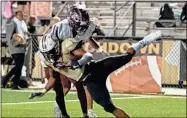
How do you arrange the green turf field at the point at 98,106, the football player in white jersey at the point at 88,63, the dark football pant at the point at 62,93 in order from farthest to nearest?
1. the green turf field at the point at 98,106
2. the dark football pant at the point at 62,93
3. the football player in white jersey at the point at 88,63

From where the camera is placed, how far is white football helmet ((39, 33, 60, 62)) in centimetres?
801

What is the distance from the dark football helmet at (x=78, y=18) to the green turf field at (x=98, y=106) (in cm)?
337

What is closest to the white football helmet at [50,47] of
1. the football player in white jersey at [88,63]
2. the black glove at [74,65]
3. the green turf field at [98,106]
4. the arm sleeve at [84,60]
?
the football player in white jersey at [88,63]

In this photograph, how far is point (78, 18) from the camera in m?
7.74

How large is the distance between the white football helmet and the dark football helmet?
30cm

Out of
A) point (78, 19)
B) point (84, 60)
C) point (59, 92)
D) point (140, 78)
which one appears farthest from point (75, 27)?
point (140, 78)

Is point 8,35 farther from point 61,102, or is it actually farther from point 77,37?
point 77,37

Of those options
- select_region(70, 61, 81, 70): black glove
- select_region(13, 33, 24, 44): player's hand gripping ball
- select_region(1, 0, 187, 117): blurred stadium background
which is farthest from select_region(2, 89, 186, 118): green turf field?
select_region(70, 61, 81, 70): black glove

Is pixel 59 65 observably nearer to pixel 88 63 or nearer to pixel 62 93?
pixel 88 63

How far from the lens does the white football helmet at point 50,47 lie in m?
8.01

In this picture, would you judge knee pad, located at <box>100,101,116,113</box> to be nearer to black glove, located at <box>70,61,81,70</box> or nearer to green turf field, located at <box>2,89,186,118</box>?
black glove, located at <box>70,61,81,70</box>

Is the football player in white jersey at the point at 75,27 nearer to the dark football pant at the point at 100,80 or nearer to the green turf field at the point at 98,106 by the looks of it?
the dark football pant at the point at 100,80

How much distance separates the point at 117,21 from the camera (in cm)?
1969

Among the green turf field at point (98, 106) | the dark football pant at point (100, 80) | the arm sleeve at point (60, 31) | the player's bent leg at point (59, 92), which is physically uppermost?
the arm sleeve at point (60, 31)
